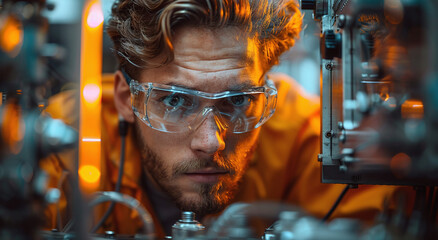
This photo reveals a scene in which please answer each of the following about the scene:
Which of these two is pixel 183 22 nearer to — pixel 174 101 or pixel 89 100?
pixel 174 101

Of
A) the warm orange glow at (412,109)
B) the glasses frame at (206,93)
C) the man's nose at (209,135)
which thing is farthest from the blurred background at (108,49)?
the warm orange glow at (412,109)

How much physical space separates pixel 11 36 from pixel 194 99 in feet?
1.81

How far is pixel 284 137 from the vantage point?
1.80 m

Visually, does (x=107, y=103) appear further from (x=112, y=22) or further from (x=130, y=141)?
(x=112, y=22)

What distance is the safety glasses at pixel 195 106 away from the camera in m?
1.17

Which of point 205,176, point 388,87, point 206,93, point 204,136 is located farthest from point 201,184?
point 388,87

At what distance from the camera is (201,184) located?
1.32 m

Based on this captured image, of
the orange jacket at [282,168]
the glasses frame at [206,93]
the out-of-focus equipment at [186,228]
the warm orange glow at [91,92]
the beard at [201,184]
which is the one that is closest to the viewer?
the warm orange glow at [91,92]

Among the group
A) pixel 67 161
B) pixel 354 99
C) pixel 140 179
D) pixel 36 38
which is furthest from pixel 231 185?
pixel 36 38

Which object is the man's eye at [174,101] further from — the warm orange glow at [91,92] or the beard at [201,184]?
the warm orange glow at [91,92]

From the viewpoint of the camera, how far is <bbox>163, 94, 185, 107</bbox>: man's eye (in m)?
1.20

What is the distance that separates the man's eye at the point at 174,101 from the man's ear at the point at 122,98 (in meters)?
0.38

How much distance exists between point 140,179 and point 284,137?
630mm

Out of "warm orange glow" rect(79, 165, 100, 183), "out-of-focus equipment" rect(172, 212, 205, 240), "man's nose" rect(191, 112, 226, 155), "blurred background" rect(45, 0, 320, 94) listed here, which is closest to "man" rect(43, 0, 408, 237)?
"man's nose" rect(191, 112, 226, 155)
